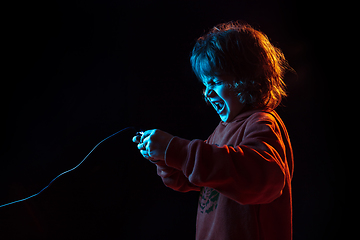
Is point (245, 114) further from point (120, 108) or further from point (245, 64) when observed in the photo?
point (120, 108)

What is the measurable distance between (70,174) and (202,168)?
2.54 ft

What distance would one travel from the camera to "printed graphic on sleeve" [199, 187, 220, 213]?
571mm

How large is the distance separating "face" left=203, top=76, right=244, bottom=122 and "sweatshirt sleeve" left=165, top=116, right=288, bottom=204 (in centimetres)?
18

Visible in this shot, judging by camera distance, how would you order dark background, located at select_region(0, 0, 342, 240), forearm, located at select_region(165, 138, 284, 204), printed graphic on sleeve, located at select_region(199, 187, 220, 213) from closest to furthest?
1. forearm, located at select_region(165, 138, 284, 204)
2. printed graphic on sleeve, located at select_region(199, 187, 220, 213)
3. dark background, located at select_region(0, 0, 342, 240)

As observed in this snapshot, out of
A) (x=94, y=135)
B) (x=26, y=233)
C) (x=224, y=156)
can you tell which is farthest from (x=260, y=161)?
(x=26, y=233)

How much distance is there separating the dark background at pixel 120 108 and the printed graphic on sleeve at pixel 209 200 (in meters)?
0.50

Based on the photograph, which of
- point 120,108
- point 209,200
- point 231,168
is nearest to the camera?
point 231,168

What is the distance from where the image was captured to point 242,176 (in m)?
0.42

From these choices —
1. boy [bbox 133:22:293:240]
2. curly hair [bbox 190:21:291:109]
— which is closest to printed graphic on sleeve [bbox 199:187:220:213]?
boy [bbox 133:22:293:240]

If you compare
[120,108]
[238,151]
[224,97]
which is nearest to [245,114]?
[224,97]

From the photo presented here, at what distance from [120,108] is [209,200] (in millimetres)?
616

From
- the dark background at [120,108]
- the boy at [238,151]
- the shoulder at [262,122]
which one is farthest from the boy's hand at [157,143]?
the dark background at [120,108]

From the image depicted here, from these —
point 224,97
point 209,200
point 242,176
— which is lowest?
point 209,200

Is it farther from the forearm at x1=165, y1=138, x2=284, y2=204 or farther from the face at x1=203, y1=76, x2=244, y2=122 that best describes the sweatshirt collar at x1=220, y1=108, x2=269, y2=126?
the forearm at x1=165, y1=138, x2=284, y2=204
